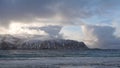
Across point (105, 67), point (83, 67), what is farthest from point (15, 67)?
point (105, 67)

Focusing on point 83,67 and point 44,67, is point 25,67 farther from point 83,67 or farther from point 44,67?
point 83,67

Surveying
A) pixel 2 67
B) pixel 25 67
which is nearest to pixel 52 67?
pixel 25 67

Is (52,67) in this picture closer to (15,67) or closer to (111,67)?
(15,67)

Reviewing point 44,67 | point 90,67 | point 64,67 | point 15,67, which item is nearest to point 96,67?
point 90,67

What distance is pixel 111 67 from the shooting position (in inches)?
2382

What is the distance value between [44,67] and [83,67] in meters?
7.66

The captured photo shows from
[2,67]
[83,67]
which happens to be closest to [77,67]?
[83,67]

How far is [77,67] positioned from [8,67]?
43.8 ft

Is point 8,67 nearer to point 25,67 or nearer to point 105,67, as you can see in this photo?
point 25,67

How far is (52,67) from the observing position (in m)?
60.1

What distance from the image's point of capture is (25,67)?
195ft

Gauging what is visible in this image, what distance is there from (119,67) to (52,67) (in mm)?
12999

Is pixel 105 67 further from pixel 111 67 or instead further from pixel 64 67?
pixel 64 67

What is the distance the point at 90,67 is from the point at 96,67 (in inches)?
45.9
